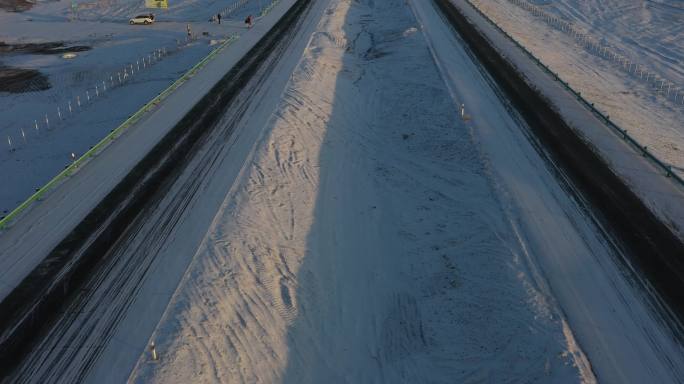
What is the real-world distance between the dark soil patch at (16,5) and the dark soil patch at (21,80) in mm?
33848

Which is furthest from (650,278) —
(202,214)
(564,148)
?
(202,214)

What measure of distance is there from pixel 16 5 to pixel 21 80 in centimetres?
4186

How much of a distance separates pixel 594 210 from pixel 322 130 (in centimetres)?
1474

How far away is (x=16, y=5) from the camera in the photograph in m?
70.8

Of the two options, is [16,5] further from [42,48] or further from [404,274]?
[404,274]

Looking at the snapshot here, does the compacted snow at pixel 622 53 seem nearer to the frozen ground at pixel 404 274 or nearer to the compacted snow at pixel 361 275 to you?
the frozen ground at pixel 404 274

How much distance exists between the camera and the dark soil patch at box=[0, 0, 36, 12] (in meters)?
68.6

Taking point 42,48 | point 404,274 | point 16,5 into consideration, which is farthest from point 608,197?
point 16,5

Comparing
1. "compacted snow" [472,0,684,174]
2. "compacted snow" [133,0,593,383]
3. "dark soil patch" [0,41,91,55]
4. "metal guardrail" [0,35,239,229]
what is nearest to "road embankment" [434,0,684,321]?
"compacted snow" [133,0,593,383]

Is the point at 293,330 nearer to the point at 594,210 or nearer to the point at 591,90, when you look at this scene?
the point at 594,210

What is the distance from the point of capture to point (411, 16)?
55.4m

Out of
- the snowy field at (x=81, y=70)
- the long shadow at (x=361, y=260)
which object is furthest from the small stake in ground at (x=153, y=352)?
the snowy field at (x=81, y=70)

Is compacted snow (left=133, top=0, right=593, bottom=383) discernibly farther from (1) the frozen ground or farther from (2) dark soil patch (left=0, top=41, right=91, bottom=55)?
(2) dark soil patch (left=0, top=41, right=91, bottom=55)

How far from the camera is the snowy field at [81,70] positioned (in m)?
26.9
